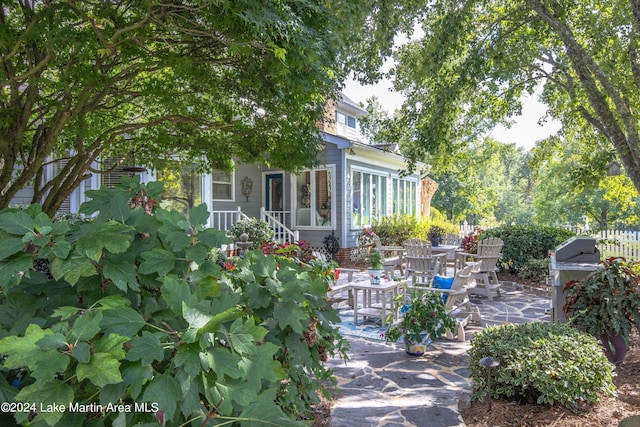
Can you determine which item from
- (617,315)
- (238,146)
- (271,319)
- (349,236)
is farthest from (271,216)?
(271,319)

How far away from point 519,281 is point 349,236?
5851 mm

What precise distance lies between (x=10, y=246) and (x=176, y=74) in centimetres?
429

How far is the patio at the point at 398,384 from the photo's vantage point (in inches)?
151

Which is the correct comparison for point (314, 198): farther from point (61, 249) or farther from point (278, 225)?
point (61, 249)

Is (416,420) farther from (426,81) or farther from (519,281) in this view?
(519,281)

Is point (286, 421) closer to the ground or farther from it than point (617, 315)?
farther from it

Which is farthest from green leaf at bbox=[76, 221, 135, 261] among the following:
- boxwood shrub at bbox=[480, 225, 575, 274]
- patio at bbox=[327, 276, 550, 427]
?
boxwood shrub at bbox=[480, 225, 575, 274]

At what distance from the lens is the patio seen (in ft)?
12.6

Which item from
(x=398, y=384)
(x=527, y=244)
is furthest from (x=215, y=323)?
(x=527, y=244)

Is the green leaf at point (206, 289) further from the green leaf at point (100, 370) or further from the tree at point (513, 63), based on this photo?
the tree at point (513, 63)

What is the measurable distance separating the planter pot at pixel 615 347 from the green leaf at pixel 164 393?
17.0 feet

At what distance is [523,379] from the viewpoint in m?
3.52

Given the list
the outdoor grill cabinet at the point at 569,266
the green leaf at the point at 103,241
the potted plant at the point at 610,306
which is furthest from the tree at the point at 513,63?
the green leaf at the point at 103,241

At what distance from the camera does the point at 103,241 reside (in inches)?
46.3
